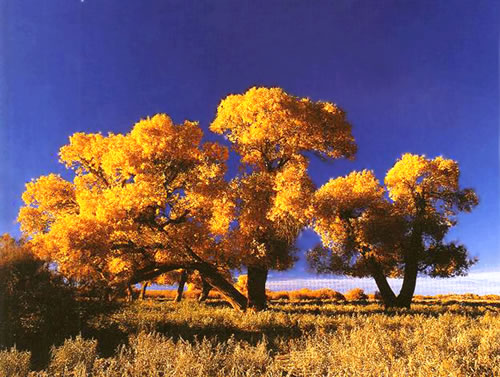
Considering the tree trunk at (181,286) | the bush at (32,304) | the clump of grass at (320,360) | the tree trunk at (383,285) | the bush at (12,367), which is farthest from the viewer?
the tree trunk at (181,286)

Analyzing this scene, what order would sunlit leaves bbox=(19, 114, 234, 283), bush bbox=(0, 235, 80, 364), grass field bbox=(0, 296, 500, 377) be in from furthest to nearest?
sunlit leaves bbox=(19, 114, 234, 283) < bush bbox=(0, 235, 80, 364) < grass field bbox=(0, 296, 500, 377)

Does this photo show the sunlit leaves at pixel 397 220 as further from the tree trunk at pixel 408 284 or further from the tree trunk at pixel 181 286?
the tree trunk at pixel 181 286

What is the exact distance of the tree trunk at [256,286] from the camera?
67.9ft

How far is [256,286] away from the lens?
828 inches

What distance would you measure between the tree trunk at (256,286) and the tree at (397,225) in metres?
5.04

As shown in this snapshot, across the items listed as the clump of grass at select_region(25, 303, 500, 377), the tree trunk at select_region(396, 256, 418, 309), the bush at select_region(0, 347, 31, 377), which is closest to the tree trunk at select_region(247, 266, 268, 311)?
the tree trunk at select_region(396, 256, 418, 309)

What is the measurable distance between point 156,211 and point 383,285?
49.4 ft

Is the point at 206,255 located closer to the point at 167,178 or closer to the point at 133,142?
the point at 167,178

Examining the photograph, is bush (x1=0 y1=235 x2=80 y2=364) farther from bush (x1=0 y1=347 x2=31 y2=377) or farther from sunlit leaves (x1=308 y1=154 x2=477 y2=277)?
sunlit leaves (x1=308 y1=154 x2=477 y2=277)

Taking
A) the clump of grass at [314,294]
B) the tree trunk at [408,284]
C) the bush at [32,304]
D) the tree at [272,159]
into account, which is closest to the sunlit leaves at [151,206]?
the tree at [272,159]

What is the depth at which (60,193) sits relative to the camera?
24781 mm

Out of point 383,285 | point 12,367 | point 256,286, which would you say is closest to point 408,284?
point 383,285

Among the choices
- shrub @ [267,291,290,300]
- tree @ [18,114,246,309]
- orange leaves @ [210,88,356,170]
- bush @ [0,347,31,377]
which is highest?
orange leaves @ [210,88,356,170]

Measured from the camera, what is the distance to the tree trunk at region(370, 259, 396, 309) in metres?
23.8
